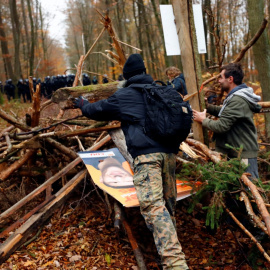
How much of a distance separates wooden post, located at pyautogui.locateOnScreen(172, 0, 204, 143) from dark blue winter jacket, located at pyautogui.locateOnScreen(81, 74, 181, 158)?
46.2 inches

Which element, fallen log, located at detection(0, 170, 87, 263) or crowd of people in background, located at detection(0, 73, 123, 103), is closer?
fallen log, located at detection(0, 170, 87, 263)

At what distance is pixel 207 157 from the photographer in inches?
159

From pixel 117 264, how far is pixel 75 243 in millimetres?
712

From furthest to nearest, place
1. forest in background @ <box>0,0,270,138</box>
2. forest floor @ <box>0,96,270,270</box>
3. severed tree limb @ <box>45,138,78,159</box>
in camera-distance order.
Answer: forest in background @ <box>0,0,270,138</box>, severed tree limb @ <box>45,138,78,159</box>, forest floor @ <box>0,96,270,270</box>

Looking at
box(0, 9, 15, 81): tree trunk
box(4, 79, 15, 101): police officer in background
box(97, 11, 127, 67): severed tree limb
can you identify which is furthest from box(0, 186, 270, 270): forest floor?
box(0, 9, 15, 81): tree trunk

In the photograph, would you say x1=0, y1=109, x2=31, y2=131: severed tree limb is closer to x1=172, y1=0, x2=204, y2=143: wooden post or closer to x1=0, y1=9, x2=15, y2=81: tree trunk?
x1=172, y1=0, x2=204, y2=143: wooden post

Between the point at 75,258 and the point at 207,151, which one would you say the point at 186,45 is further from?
the point at 75,258

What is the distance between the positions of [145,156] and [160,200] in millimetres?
475

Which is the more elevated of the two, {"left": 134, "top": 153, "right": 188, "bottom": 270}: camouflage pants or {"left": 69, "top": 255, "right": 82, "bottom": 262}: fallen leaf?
{"left": 134, "top": 153, "right": 188, "bottom": 270}: camouflage pants

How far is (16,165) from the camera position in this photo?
189 inches

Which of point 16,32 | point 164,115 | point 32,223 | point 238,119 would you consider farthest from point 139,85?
point 16,32

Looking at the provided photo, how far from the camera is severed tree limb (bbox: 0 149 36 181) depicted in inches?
181

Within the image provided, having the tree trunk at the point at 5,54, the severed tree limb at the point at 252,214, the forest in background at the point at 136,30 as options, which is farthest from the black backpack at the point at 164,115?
the tree trunk at the point at 5,54

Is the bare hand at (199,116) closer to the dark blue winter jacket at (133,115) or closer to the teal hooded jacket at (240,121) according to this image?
the teal hooded jacket at (240,121)
